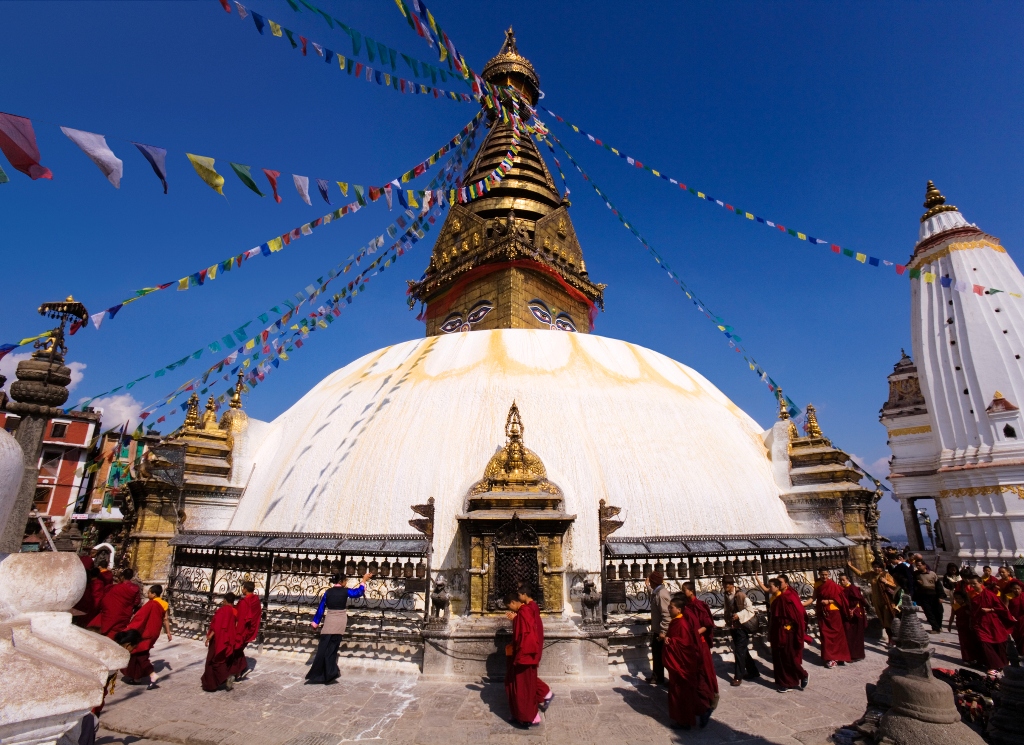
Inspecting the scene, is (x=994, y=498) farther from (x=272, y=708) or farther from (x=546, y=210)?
(x=272, y=708)

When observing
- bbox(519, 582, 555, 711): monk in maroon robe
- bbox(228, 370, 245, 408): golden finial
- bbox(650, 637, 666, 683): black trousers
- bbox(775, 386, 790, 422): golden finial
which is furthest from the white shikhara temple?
bbox(228, 370, 245, 408): golden finial

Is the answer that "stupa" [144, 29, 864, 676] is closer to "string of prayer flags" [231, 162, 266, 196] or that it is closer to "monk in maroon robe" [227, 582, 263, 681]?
"monk in maroon robe" [227, 582, 263, 681]

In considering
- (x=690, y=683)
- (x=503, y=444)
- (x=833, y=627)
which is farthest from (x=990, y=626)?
(x=503, y=444)

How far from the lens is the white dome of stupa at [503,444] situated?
826cm

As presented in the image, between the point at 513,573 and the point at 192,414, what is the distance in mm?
8207

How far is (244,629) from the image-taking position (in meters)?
6.02

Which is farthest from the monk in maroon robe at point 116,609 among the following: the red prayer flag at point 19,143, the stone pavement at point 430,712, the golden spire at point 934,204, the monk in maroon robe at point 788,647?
the golden spire at point 934,204

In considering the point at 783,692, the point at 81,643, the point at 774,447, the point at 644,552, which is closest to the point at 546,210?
the point at 774,447

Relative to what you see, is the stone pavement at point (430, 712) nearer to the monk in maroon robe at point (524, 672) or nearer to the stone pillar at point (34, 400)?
the monk in maroon robe at point (524, 672)

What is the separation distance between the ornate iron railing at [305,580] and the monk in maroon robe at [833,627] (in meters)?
5.44

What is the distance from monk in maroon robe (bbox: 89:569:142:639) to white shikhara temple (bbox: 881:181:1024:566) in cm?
2075

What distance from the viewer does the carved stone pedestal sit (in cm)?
595

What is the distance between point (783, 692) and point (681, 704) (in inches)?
76.7

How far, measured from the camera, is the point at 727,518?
8.74 m
